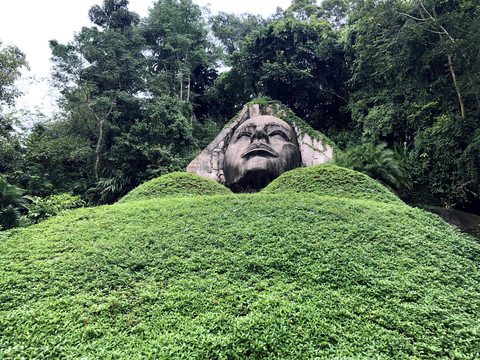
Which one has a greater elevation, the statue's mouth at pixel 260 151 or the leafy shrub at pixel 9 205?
the statue's mouth at pixel 260 151

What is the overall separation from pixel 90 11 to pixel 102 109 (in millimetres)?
9571

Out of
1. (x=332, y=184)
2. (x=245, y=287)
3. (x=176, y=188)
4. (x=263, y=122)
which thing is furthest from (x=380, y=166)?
(x=245, y=287)

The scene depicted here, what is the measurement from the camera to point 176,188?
7730 millimetres

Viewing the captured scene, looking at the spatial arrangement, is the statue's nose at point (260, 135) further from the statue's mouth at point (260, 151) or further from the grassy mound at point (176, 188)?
the grassy mound at point (176, 188)

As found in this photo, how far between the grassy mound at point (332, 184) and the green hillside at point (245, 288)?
1.47m

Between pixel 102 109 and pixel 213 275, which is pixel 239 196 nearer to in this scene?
pixel 213 275

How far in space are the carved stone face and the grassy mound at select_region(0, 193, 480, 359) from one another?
392 cm

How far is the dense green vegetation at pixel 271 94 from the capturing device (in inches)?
364

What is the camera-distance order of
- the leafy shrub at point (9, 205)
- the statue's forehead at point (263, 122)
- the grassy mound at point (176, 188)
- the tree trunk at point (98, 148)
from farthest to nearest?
the tree trunk at point (98, 148), the statue's forehead at point (263, 122), the grassy mound at point (176, 188), the leafy shrub at point (9, 205)

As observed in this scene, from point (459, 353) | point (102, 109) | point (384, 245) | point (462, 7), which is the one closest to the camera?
point (459, 353)

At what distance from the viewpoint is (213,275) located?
3498mm

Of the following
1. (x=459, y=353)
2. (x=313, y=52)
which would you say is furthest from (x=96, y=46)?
(x=459, y=353)

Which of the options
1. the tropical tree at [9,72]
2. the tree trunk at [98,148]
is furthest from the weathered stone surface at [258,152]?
the tropical tree at [9,72]

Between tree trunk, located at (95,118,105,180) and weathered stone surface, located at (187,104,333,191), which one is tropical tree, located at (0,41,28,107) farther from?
weathered stone surface, located at (187,104,333,191)
